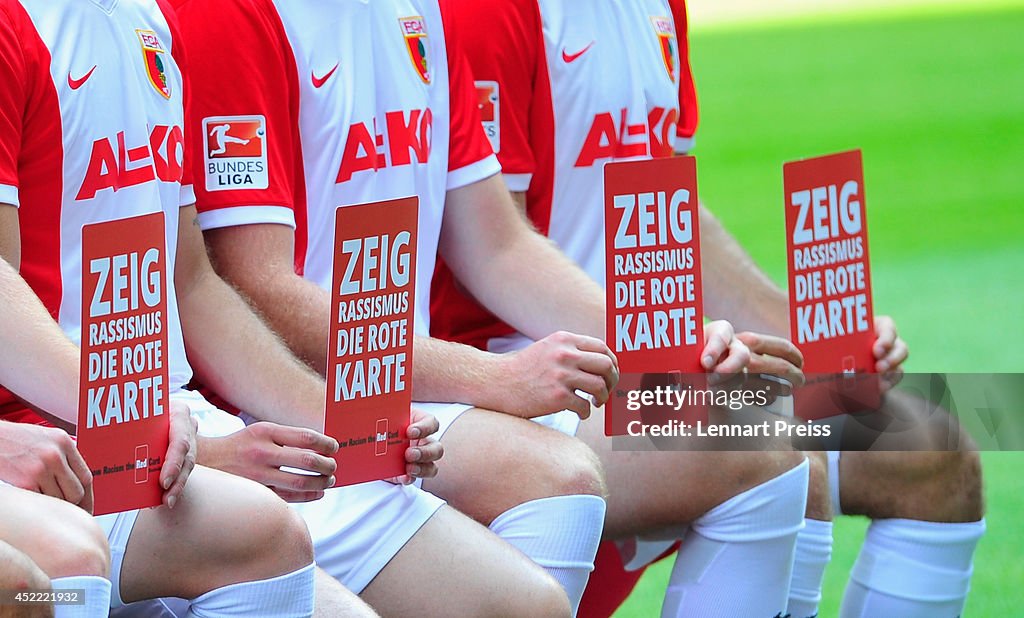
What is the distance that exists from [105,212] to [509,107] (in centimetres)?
88

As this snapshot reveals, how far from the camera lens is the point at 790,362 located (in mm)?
2629

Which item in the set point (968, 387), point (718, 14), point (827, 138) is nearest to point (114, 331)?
point (968, 387)

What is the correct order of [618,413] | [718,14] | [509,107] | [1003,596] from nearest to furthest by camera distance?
[618,413]
[509,107]
[1003,596]
[718,14]

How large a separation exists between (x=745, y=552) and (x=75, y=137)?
3.76 feet

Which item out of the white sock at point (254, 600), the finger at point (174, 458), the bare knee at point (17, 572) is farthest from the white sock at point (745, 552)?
the bare knee at point (17, 572)

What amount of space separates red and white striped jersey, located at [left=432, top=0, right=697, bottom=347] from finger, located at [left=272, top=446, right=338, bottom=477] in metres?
0.84

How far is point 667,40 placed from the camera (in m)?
3.07

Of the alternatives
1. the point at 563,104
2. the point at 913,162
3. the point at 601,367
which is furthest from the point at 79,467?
the point at 913,162

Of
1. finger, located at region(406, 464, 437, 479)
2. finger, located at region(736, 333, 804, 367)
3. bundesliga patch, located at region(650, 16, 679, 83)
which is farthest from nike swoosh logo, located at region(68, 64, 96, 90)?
bundesliga patch, located at region(650, 16, 679, 83)

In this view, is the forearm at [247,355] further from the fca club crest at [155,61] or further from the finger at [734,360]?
the finger at [734,360]

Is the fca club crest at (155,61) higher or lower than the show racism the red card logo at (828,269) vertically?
higher

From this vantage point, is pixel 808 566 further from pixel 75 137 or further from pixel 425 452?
pixel 75 137

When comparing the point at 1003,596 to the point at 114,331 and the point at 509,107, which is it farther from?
the point at 114,331

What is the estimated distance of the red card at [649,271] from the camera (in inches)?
89.0
